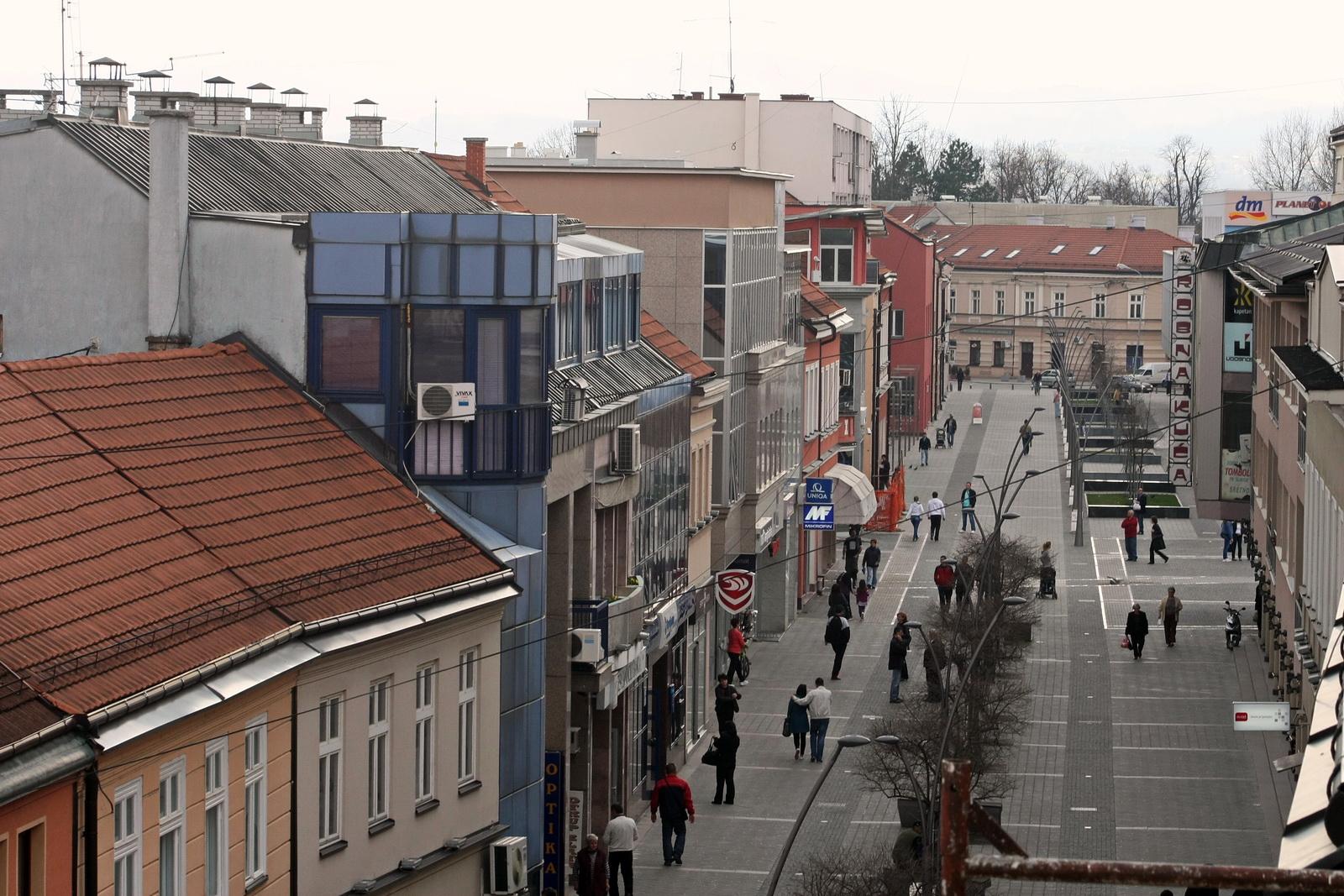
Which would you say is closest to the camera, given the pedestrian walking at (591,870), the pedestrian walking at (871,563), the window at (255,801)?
the window at (255,801)

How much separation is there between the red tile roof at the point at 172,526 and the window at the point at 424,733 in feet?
2.93

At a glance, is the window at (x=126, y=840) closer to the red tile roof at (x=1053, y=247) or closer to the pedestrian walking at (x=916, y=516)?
the pedestrian walking at (x=916, y=516)

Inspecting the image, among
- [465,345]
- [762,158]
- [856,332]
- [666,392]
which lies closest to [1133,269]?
[762,158]

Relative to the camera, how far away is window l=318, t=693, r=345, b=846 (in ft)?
60.7

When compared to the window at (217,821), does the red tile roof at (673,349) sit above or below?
above

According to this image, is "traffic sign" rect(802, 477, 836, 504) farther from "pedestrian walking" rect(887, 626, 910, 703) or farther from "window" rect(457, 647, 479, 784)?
"window" rect(457, 647, 479, 784)

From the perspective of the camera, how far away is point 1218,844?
28.3m

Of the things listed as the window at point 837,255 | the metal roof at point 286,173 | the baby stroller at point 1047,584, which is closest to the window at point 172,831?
the metal roof at point 286,173

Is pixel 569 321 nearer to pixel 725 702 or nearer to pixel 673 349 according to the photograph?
pixel 673 349

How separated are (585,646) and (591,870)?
9.63ft

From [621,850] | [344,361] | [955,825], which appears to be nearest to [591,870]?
[621,850]

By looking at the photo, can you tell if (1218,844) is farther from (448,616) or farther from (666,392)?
(448,616)

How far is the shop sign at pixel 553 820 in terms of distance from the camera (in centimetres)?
2473

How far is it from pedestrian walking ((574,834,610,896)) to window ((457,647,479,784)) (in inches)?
104
